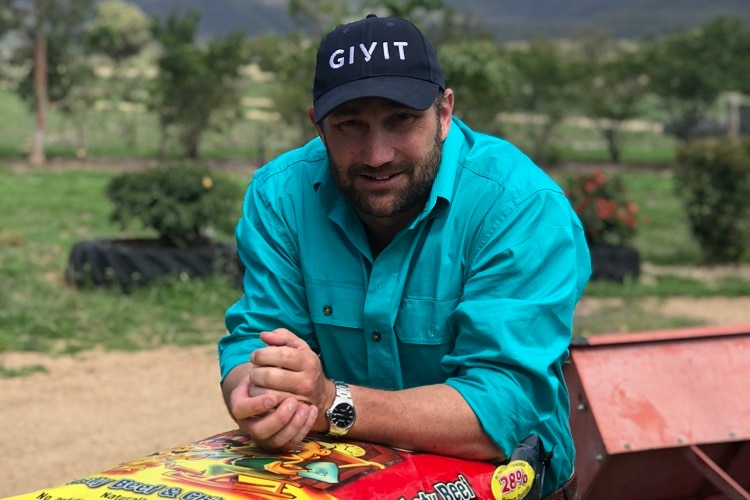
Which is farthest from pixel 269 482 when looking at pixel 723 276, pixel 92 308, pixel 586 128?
pixel 586 128

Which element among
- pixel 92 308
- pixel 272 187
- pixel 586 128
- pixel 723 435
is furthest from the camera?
pixel 586 128

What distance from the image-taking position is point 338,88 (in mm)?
2451

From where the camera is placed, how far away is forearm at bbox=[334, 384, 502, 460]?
2.36 m

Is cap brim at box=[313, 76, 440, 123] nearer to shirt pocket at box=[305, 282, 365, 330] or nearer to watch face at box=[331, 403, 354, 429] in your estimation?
shirt pocket at box=[305, 282, 365, 330]

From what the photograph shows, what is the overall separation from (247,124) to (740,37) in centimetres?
1198

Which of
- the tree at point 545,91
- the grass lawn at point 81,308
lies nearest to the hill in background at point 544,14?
the tree at point 545,91

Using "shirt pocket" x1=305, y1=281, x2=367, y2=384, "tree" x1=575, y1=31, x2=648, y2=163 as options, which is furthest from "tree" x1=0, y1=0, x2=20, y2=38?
"shirt pocket" x1=305, y1=281, x2=367, y2=384

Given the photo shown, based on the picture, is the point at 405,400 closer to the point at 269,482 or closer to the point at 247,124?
the point at 269,482

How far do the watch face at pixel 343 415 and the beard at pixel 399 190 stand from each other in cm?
44

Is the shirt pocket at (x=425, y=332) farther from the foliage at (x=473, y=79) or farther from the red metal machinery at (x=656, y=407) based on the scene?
the foliage at (x=473, y=79)

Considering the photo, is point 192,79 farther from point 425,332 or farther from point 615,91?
point 425,332

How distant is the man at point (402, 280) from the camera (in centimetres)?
237

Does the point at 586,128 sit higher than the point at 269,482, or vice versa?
the point at 586,128

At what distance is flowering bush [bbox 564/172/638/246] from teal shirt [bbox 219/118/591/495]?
26.9 feet
